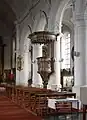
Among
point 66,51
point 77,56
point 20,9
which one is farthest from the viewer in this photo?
point 66,51

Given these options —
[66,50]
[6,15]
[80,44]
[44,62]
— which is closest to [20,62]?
[66,50]

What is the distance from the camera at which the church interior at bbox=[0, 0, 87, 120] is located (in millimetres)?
9688

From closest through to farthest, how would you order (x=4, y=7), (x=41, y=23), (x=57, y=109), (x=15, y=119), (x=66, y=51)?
(x=15, y=119)
(x=57, y=109)
(x=41, y=23)
(x=66, y=51)
(x=4, y=7)

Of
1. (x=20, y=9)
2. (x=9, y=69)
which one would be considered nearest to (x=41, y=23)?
(x=20, y=9)

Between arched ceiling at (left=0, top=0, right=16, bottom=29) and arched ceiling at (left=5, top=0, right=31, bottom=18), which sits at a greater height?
arched ceiling at (left=0, top=0, right=16, bottom=29)

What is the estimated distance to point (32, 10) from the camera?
19.7 metres

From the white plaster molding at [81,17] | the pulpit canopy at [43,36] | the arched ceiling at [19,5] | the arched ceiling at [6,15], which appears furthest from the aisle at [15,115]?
the arched ceiling at [6,15]

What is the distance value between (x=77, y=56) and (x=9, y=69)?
1971 centimetres

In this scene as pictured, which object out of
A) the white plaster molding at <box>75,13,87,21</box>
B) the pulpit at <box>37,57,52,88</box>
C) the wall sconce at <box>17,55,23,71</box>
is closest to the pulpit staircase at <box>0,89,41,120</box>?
the pulpit at <box>37,57,52,88</box>

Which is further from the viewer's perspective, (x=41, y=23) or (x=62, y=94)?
(x=41, y=23)

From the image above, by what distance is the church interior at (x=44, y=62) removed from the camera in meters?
9.69

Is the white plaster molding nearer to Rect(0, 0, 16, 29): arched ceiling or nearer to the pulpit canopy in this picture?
the pulpit canopy

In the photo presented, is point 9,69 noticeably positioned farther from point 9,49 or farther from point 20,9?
point 20,9

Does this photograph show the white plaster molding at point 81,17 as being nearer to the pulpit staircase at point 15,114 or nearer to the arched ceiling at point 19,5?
the pulpit staircase at point 15,114
